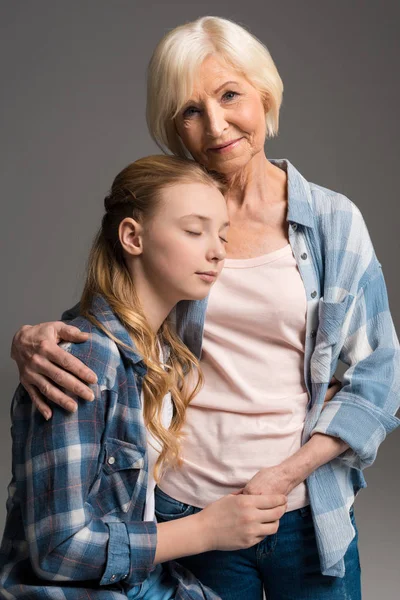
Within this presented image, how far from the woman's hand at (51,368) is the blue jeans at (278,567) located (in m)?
0.53

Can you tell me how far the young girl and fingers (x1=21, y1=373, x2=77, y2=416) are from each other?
0.02 m

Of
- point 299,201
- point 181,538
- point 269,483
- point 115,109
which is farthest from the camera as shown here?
point 115,109

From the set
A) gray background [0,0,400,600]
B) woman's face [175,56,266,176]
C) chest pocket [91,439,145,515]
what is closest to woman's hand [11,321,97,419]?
chest pocket [91,439,145,515]

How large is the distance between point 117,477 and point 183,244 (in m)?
0.56

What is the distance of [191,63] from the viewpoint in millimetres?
2305

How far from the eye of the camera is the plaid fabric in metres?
1.90

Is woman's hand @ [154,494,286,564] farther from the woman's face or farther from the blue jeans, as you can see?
the woman's face

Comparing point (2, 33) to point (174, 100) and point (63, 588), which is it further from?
point (63, 588)

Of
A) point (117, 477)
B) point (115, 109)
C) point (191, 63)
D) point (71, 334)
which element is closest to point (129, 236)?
point (71, 334)

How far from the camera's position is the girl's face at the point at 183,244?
7.30ft

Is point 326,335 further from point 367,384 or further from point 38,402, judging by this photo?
point 38,402

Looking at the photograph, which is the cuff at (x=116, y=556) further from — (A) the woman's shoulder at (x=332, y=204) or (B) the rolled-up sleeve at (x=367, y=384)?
(A) the woman's shoulder at (x=332, y=204)

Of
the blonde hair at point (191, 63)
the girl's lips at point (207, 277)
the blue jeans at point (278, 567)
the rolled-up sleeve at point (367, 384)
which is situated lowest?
the blue jeans at point (278, 567)

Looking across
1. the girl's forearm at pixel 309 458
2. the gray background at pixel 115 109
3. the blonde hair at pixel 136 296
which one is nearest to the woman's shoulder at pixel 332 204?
the blonde hair at pixel 136 296
